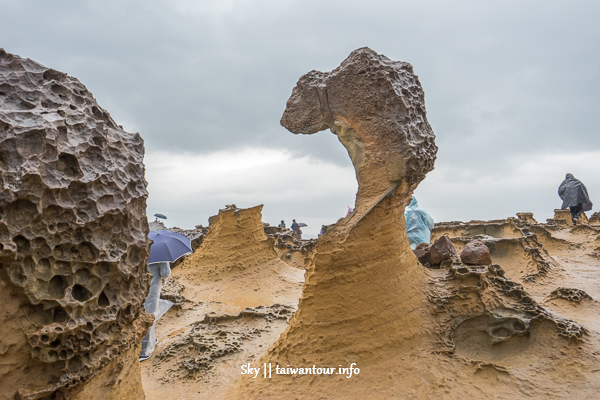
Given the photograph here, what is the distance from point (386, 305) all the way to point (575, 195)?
10.6m

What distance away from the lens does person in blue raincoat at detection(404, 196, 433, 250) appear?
514 cm

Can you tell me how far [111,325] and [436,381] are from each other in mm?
2448

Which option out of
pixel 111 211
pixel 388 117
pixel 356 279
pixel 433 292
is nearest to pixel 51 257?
pixel 111 211

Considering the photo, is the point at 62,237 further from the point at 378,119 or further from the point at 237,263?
the point at 237,263

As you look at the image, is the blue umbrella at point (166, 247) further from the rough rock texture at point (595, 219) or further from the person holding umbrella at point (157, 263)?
the rough rock texture at point (595, 219)

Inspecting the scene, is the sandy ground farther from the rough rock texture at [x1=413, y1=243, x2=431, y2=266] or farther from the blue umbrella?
the rough rock texture at [x1=413, y1=243, x2=431, y2=266]

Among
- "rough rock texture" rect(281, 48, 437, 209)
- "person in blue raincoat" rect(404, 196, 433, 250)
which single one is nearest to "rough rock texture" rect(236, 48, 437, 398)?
"rough rock texture" rect(281, 48, 437, 209)

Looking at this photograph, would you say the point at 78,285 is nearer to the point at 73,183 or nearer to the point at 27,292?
the point at 27,292

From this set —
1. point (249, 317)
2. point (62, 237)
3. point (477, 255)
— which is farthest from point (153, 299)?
point (477, 255)

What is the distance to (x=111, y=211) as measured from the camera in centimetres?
178

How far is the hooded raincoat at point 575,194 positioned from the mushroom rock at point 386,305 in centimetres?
957

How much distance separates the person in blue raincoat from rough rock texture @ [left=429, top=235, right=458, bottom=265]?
91cm

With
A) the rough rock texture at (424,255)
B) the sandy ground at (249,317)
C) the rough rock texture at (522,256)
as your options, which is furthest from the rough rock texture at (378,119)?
the rough rock texture at (522,256)

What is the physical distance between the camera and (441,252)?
4098mm
